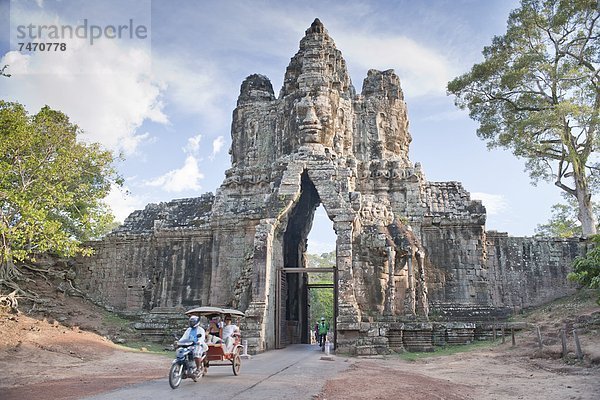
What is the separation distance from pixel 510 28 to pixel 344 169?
35.9 feet

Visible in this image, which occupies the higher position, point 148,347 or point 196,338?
point 196,338

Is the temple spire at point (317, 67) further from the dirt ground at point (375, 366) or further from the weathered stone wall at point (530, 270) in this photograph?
the dirt ground at point (375, 366)

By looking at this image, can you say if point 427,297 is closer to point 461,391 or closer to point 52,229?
point 461,391

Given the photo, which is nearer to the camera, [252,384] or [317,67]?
[252,384]

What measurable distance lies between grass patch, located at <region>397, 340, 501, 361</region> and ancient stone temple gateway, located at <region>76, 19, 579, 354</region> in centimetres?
42

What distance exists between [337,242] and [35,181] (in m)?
9.62

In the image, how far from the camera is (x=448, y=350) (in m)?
16.1

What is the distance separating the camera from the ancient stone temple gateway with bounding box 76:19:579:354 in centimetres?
1706

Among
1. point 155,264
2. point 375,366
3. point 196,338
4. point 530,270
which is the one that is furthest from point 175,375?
point 530,270

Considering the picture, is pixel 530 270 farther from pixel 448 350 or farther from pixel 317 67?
pixel 317 67

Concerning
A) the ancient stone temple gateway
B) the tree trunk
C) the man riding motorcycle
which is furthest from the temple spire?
the man riding motorcycle

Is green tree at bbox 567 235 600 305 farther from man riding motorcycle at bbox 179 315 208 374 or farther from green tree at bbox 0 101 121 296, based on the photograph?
green tree at bbox 0 101 121 296

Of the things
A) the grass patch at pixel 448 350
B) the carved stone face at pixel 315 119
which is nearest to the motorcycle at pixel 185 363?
the grass patch at pixel 448 350

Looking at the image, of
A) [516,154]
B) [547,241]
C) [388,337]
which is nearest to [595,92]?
[516,154]
